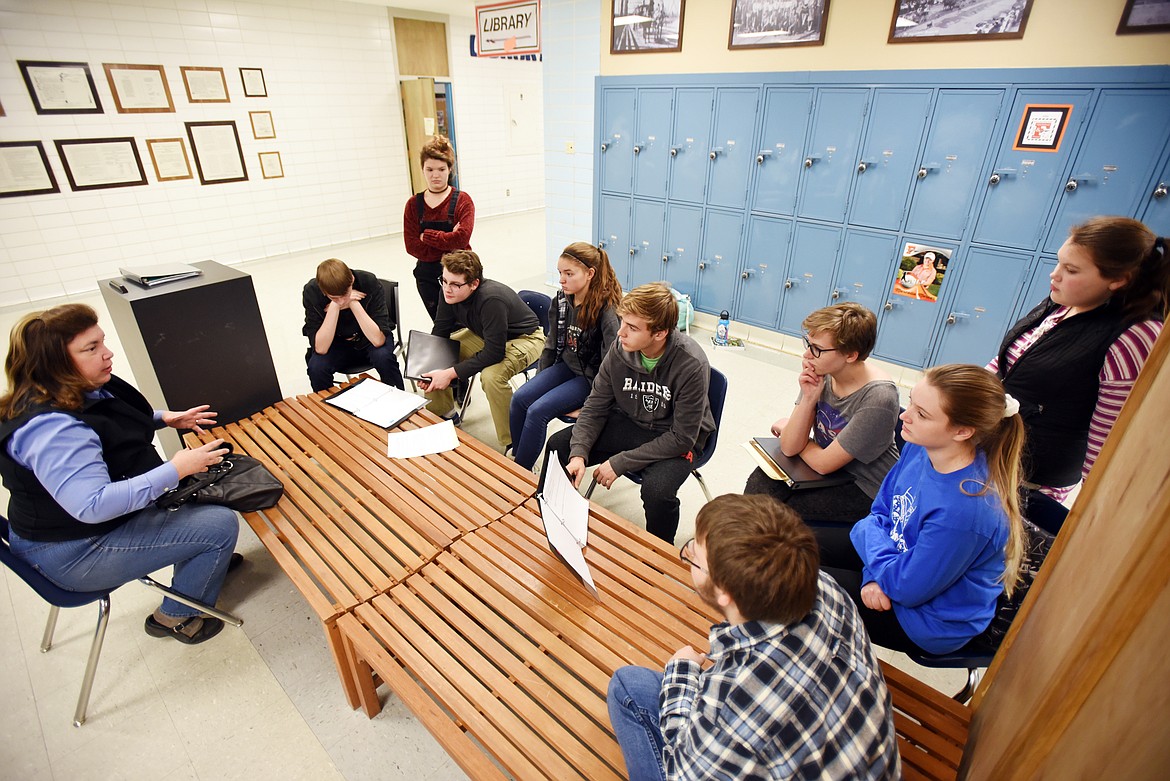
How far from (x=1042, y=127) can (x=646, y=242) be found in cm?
300

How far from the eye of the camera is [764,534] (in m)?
1.06

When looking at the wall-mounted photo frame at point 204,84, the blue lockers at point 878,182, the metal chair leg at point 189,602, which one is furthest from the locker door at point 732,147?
the wall-mounted photo frame at point 204,84

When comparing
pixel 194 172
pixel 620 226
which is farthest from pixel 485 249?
pixel 194 172

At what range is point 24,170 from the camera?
17.0ft

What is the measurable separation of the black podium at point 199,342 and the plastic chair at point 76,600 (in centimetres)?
89

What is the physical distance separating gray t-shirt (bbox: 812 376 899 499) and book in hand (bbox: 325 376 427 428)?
6.03 feet

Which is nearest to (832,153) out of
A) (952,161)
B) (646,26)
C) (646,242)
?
(952,161)

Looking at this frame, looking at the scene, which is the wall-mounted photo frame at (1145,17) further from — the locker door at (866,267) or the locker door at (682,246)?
the locker door at (682,246)

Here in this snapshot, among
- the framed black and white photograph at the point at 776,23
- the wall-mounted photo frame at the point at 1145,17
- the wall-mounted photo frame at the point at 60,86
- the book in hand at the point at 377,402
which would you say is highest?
the framed black and white photograph at the point at 776,23

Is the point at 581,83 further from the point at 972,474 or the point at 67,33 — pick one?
the point at 972,474

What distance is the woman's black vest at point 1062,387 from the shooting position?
75.7 inches

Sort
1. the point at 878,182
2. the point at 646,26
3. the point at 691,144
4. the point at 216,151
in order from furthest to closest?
1. the point at 216,151
2. the point at 691,144
3. the point at 646,26
4. the point at 878,182

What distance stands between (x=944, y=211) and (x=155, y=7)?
754 cm

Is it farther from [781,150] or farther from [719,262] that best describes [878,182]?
[719,262]
